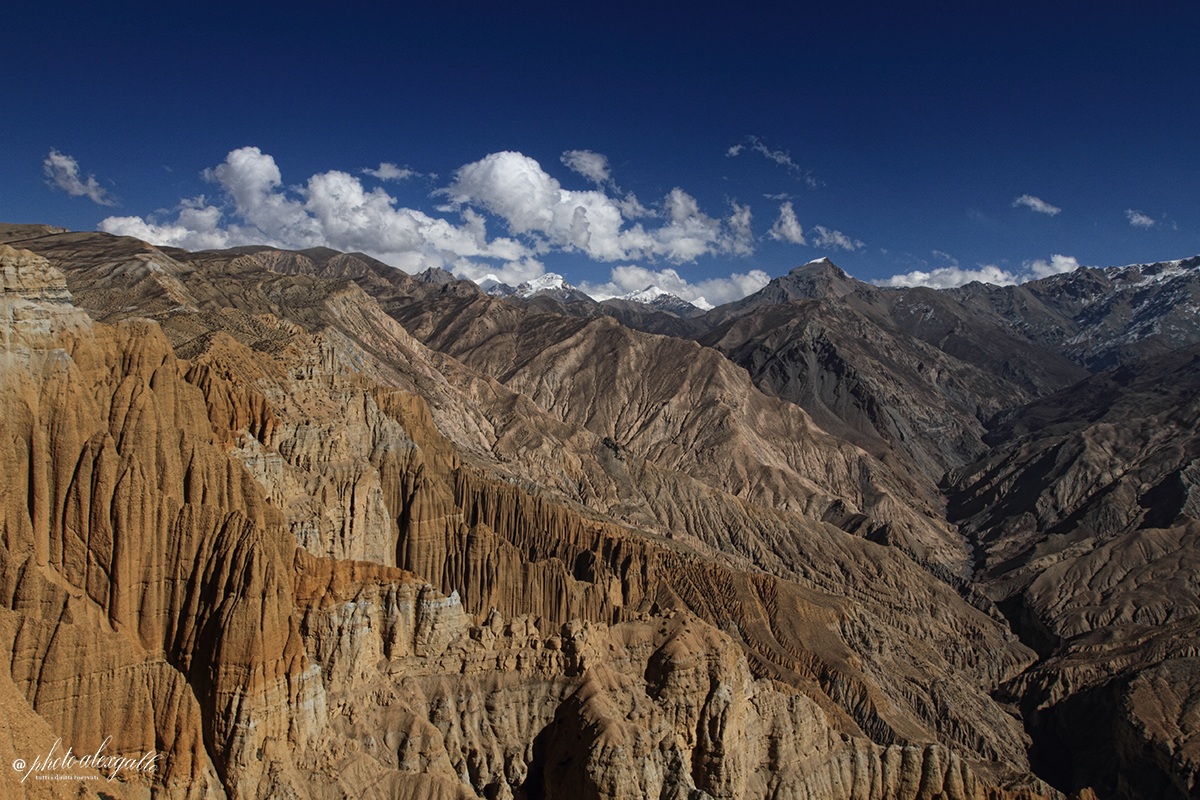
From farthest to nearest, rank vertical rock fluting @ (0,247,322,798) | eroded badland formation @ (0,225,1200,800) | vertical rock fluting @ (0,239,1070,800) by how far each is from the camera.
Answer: eroded badland formation @ (0,225,1200,800)
vertical rock fluting @ (0,239,1070,800)
vertical rock fluting @ (0,247,322,798)

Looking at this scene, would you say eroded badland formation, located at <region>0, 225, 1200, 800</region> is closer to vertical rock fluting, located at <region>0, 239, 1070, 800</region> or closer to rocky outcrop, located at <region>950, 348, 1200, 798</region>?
vertical rock fluting, located at <region>0, 239, 1070, 800</region>

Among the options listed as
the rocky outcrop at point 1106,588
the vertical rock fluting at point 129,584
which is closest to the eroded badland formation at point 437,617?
the vertical rock fluting at point 129,584

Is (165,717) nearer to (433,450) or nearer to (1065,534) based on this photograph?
(433,450)

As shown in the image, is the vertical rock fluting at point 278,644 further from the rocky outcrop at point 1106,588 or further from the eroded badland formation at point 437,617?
the rocky outcrop at point 1106,588

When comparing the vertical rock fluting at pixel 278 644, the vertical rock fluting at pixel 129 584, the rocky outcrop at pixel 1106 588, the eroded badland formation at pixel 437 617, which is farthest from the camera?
the rocky outcrop at pixel 1106 588

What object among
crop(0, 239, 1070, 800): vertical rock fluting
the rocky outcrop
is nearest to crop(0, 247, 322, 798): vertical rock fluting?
crop(0, 239, 1070, 800): vertical rock fluting

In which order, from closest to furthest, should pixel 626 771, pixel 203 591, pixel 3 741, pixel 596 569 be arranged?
pixel 3 741 < pixel 203 591 < pixel 626 771 < pixel 596 569

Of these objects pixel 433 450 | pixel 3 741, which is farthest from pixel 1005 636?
pixel 3 741

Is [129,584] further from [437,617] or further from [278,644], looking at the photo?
[437,617]

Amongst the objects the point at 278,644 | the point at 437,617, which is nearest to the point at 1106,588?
the point at 437,617

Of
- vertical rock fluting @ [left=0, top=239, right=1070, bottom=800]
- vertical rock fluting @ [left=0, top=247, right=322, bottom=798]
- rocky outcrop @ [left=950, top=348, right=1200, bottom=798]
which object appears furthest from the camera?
rocky outcrop @ [left=950, top=348, right=1200, bottom=798]

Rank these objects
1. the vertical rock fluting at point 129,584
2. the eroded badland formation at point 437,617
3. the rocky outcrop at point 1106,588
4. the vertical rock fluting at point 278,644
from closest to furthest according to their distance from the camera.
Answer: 1. the vertical rock fluting at point 129,584
2. the vertical rock fluting at point 278,644
3. the eroded badland formation at point 437,617
4. the rocky outcrop at point 1106,588
